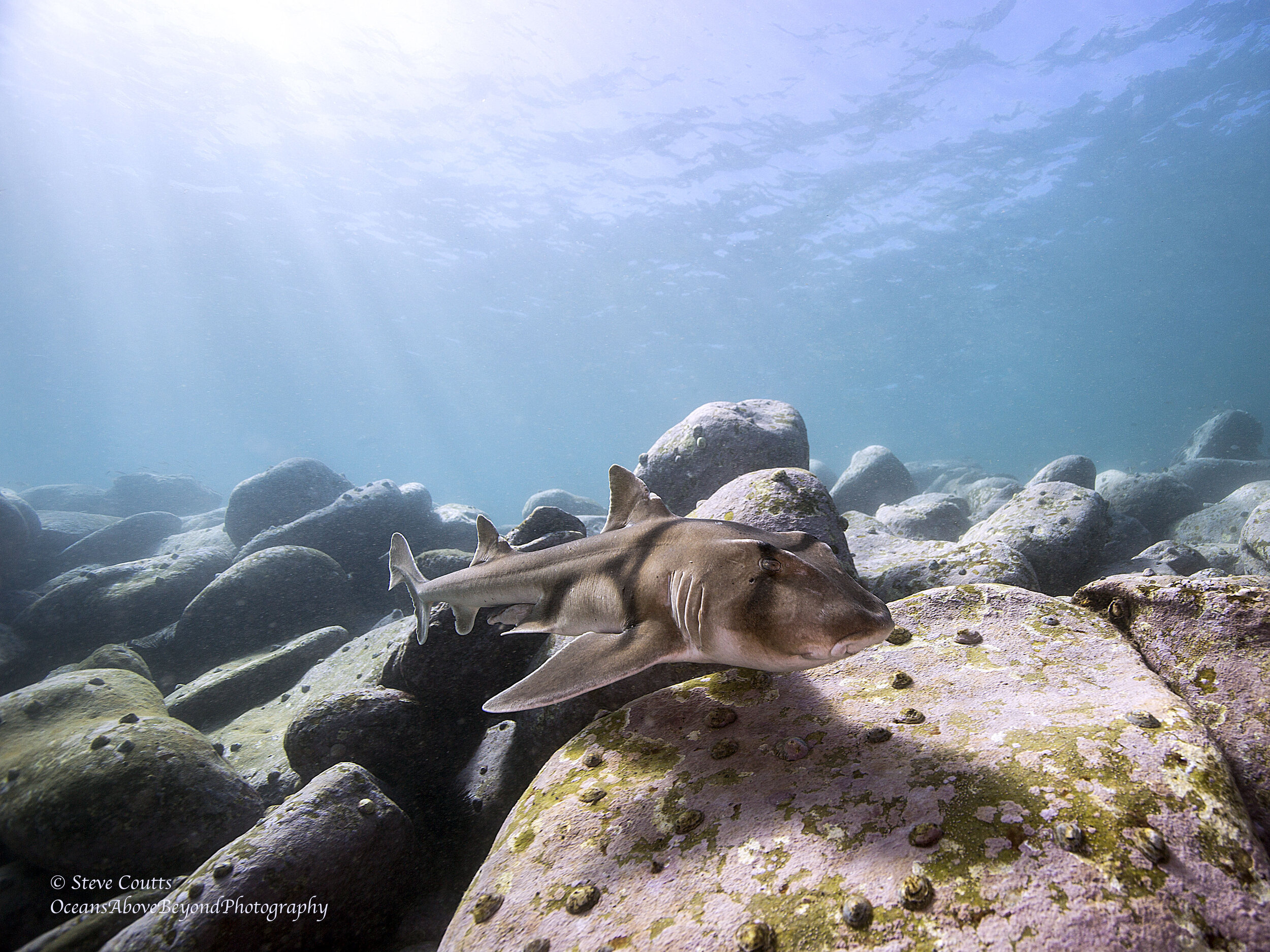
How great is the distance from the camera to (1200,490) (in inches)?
601

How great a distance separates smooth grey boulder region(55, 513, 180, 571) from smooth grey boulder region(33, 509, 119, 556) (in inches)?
13.3

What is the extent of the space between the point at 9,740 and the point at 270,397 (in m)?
143

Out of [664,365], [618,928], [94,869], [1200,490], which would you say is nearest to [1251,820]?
[618,928]

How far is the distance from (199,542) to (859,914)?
1866 cm

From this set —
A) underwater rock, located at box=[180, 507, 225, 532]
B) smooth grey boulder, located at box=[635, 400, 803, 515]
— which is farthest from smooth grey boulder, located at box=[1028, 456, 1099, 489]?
underwater rock, located at box=[180, 507, 225, 532]

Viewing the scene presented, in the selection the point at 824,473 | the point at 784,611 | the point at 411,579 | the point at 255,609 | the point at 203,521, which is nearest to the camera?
the point at 784,611

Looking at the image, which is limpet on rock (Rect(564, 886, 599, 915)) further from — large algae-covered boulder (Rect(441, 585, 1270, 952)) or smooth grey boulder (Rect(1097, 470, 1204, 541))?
smooth grey boulder (Rect(1097, 470, 1204, 541))

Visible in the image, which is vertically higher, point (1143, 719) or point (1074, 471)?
point (1143, 719)

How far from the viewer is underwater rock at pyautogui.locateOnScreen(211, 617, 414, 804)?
4.77 m

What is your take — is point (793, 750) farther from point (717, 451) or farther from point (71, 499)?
point (71, 499)

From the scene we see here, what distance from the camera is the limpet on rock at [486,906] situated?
1.97m

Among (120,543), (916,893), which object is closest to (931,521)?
(916,893)

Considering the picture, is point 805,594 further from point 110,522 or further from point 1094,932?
point 110,522

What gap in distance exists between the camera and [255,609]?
8180mm
